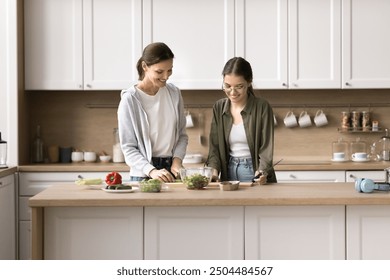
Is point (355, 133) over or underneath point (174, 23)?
underneath

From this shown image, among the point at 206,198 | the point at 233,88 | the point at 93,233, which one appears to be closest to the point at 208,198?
the point at 206,198

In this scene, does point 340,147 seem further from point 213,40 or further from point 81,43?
point 81,43

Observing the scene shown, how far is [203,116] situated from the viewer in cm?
541

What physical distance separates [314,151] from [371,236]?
8.17 feet

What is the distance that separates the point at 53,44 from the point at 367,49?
2.38m

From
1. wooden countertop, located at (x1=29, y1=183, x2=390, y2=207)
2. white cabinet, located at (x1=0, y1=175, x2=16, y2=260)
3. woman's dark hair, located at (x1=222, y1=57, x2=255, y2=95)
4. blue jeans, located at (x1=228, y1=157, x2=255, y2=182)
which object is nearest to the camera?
wooden countertop, located at (x1=29, y1=183, x2=390, y2=207)

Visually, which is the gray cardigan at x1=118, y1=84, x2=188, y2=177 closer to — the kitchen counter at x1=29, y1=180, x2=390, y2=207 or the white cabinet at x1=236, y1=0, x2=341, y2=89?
the kitchen counter at x1=29, y1=180, x2=390, y2=207

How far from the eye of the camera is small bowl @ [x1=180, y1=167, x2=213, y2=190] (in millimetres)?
3148

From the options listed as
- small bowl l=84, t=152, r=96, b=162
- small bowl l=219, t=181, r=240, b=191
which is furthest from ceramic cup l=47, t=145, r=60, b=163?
small bowl l=219, t=181, r=240, b=191

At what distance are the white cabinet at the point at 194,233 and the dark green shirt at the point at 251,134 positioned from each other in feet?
1.94

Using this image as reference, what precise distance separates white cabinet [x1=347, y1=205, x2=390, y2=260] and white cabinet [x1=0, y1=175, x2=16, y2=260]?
245 centimetres
